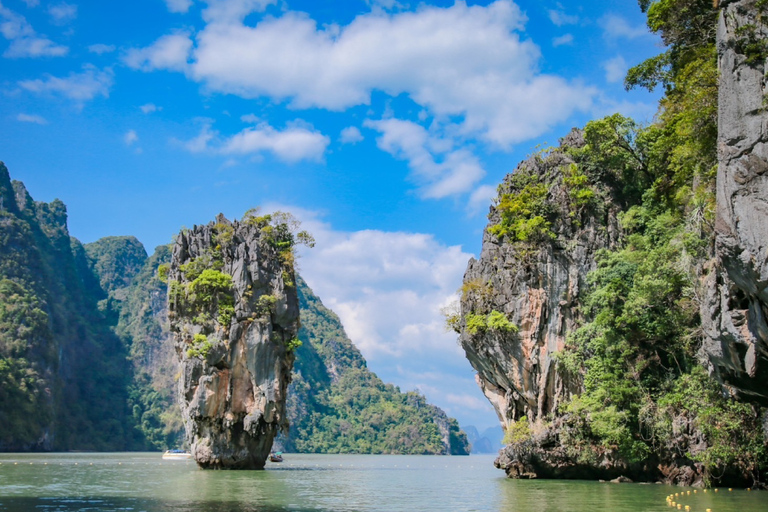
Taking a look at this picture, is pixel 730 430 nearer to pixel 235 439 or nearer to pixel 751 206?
pixel 751 206

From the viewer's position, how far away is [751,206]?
12727mm

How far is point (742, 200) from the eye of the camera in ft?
42.3

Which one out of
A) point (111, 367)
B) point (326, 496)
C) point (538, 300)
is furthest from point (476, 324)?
point (111, 367)

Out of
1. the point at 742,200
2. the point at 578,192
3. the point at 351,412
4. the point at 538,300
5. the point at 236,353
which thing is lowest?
the point at 351,412

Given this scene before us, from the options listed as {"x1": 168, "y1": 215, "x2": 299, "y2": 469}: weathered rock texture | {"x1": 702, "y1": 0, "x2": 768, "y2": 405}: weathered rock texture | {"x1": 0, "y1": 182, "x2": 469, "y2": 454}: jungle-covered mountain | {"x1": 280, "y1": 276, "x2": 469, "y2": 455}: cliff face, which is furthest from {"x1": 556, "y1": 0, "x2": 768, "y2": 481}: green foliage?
{"x1": 280, "y1": 276, "x2": 469, "y2": 455}: cliff face

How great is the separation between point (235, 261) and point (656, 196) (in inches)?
849

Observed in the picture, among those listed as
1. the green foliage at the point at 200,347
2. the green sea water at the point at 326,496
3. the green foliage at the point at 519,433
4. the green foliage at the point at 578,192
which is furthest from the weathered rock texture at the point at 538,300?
the green foliage at the point at 200,347

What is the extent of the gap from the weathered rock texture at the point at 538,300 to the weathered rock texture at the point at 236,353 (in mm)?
10445

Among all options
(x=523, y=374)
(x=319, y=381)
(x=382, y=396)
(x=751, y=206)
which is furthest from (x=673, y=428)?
(x=319, y=381)

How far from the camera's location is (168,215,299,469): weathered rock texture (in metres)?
35.1

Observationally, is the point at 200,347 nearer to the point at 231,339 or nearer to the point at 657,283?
the point at 231,339

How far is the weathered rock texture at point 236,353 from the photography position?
115ft

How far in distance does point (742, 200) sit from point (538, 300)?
1811cm

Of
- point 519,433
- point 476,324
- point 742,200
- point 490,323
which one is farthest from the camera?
point 476,324
